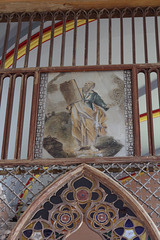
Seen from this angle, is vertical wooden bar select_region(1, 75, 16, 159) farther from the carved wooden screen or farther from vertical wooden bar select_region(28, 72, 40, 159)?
vertical wooden bar select_region(28, 72, 40, 159)

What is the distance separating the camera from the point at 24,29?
30.6 feet

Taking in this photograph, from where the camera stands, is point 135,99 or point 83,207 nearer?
point 83,207

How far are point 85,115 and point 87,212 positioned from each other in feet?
4.88

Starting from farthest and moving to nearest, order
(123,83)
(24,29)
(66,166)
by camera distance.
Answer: (24,29) → (123,83) → (66,166)

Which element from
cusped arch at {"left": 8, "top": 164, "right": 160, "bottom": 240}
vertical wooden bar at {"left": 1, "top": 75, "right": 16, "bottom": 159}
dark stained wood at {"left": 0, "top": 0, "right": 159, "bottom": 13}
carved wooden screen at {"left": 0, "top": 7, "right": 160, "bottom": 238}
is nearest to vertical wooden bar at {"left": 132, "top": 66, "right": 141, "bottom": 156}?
carved wooden screen at {"left": 0, "top": 7, "right": 160, "bottom": 238}

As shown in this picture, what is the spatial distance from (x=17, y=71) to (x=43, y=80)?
17.1 inches

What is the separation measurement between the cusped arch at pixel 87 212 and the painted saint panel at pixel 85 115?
417mm

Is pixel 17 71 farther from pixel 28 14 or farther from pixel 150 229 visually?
pixel 150 229

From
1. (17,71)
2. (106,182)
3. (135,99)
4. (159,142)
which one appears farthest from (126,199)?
(159,142)

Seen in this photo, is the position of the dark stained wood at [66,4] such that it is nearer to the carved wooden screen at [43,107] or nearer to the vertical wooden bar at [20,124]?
the carved wooden screen at [43,107]

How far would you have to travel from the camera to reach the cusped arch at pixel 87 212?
18.6 feet

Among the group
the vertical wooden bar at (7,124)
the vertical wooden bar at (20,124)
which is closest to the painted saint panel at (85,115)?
the vertical wooden bar at (20,124)

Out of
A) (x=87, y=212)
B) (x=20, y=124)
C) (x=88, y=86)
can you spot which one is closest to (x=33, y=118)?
(x=20, y=124)

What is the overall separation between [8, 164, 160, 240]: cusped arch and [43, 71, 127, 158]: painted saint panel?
42 cm
